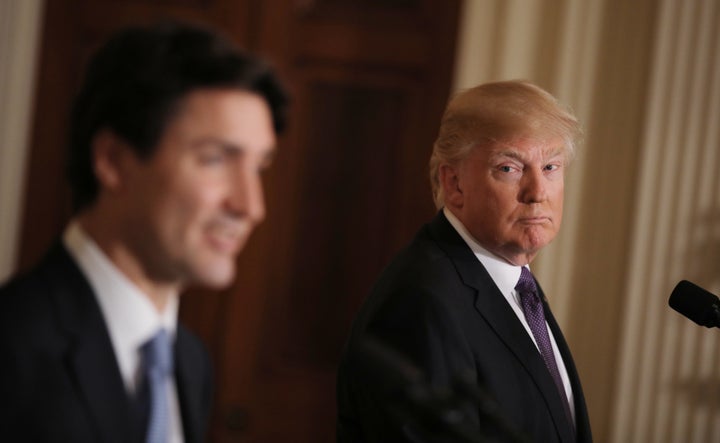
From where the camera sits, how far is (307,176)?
4289 mm

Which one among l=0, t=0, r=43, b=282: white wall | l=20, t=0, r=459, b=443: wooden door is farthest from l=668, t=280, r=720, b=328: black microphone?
l=0, t=0, r=43, b=282: white wall

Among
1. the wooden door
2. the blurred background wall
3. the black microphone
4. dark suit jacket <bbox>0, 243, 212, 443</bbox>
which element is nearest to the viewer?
dark suit jacket <bbox>0, 243, 212, 443</bbox>

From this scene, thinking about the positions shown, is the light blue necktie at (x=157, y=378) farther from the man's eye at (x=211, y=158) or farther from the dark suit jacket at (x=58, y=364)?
the man's eye at (x=211, y=158)

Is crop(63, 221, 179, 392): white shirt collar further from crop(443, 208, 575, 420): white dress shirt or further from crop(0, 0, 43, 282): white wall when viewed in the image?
crop(0, 0, 43, 282): white wall

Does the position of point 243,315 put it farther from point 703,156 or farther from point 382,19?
point 703,156

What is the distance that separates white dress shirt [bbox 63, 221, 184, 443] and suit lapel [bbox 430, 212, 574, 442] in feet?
3.30

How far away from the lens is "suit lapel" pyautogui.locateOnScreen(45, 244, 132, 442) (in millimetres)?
1188

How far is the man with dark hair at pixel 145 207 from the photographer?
123 centimetres

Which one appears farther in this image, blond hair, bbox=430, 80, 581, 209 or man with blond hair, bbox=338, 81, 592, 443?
blond hair, bbox=430, 80, 581, 209

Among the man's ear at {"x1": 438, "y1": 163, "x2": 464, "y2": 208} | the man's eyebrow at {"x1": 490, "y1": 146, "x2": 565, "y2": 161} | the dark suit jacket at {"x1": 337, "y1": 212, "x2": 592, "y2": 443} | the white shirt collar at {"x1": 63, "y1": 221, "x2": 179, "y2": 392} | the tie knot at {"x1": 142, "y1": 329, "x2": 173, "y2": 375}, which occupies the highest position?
the man's eyebrow at {"x1": 490, "y1": 146, "x2": 565, "y2": 161}

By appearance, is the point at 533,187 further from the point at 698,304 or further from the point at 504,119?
the point at 698,304

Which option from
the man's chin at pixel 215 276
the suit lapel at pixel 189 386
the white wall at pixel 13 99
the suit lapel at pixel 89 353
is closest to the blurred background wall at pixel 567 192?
the white wall at pixel 13 99

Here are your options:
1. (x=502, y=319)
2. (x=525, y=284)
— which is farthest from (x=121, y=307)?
(x=525, y=284)

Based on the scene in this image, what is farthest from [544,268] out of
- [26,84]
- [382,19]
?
[26,84]
